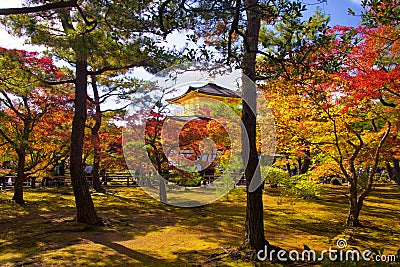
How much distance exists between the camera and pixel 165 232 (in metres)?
5.31

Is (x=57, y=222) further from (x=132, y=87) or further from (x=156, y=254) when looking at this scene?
(x=132, y=87)

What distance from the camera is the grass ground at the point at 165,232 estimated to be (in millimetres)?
3861

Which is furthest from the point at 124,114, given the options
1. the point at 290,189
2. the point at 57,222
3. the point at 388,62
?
the point at 388,62

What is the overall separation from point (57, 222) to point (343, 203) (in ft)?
24.1

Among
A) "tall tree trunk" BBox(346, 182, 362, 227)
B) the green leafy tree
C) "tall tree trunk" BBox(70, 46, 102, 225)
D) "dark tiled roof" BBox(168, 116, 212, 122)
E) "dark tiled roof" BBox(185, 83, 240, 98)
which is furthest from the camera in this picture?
"dark tiled roof" BBox(185, 83, 240, 98)

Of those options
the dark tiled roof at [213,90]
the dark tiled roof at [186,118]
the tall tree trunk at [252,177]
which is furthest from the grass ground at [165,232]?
the dark tiled roof at [213,90]

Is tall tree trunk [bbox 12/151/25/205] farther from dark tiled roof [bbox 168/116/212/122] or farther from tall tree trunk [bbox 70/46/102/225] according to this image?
dark tiled roof [bbox 168/116/212/122]

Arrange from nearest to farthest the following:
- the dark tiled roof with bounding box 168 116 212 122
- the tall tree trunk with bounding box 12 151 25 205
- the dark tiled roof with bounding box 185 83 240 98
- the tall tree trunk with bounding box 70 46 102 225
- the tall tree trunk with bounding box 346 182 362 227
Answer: the tall tree trunk with bounding box 346 182 362 227, the tall tree trunk with bounding box 70 46 102 225, the tall tree trunk with bounding box 12 151 25 205, the dark tiled roof with bounding box 168 116 212 122, the dark tiled roof with bounding box 185 83 240 98

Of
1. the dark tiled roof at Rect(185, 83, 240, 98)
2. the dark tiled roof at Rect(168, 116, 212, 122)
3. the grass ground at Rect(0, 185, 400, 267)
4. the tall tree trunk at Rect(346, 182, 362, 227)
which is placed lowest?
the grass ground at Rect(0, 185, 400, 267)

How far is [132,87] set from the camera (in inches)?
339

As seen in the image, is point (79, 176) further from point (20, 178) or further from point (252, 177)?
point (20, 178)

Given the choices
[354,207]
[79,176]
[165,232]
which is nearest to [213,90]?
[79,176]

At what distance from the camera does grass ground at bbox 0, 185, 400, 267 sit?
3861mm

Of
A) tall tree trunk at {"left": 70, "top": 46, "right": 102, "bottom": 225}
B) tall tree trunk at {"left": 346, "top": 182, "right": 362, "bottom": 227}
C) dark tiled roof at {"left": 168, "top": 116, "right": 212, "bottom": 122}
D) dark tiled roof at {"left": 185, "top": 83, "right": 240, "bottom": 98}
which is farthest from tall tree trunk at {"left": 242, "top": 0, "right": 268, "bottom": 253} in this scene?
dark tiled roof at {"left": 185, "top": 83, "right": 240, "bottom": 98}
